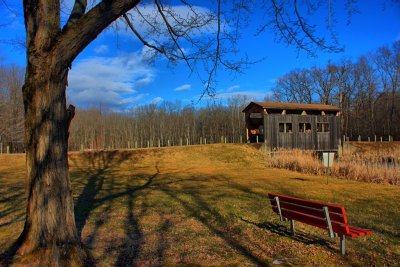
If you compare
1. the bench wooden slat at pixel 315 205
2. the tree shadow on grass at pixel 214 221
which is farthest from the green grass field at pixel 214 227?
the bench wooden slat at pixel 315 205

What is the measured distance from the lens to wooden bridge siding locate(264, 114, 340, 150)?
118 feet

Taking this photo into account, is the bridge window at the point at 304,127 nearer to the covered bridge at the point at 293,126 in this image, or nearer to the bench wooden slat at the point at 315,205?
the covered bridge at the point at 293,126

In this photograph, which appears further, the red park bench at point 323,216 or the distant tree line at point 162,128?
the distant tree line at point 162,128

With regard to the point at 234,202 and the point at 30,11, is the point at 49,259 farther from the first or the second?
the point at 234,202

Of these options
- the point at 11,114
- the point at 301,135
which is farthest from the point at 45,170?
the point at 11,114

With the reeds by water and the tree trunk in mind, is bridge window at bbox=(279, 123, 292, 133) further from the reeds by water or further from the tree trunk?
the tree trunk

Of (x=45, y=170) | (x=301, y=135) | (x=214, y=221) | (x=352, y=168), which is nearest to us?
(x=45, y=170)

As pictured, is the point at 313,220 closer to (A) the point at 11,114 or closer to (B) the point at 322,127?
(B) the point at 322,127

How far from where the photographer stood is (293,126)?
3772 cm

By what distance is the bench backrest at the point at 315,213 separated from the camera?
5.79 m

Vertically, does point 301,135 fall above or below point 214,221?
above

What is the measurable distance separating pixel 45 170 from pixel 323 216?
433cm

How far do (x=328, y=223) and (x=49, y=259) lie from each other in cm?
Result: 413

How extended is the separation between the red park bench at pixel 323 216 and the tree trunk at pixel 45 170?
3737 millimetres
